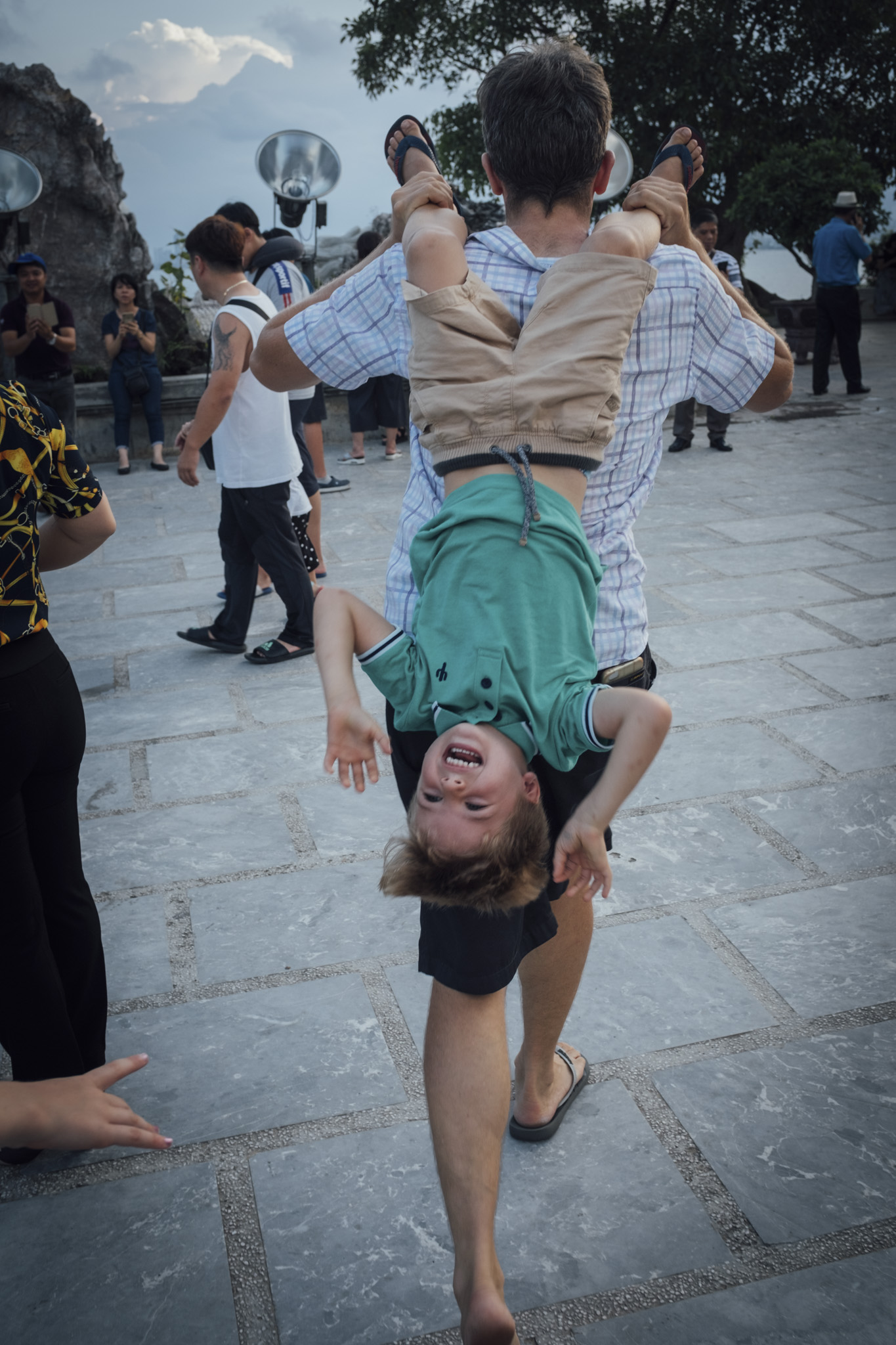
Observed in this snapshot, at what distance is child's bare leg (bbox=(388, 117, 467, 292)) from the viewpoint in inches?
66.9

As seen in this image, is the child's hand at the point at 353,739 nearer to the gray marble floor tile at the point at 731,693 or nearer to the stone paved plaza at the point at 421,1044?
the stone paved plaza at the point at 421,1044

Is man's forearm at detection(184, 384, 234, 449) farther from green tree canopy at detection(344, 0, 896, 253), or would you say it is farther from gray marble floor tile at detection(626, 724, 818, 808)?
green tree canopy at detection(344, 0, 896, 253)

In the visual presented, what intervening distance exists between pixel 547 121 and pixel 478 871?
4.03 feet

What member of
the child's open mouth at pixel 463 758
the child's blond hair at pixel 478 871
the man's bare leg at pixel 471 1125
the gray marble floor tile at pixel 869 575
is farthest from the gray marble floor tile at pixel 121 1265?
the gray marble floor tile at pixel 869 575

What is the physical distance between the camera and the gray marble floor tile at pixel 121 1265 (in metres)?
1.80

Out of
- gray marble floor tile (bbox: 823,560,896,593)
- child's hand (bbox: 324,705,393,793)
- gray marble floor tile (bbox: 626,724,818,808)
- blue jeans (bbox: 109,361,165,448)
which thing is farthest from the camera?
blue jeans (bbox: 109,361,165,448)

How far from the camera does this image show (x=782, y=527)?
6.45 meters

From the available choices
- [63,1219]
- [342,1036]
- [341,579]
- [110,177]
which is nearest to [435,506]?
[342,1036]

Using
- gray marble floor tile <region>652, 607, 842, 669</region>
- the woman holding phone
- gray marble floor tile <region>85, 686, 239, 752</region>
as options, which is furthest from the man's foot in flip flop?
the woman holding phone

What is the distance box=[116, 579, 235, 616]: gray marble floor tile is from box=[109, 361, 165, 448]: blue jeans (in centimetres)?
367

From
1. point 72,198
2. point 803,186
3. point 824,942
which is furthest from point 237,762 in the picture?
point 803,186

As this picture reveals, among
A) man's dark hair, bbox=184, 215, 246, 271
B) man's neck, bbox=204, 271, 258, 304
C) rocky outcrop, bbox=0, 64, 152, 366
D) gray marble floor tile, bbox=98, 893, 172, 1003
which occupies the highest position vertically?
rocky outcrop, bbox=0, 64, 152, 366

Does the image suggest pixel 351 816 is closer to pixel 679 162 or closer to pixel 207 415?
pixel 207 415

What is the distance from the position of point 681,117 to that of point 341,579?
528 inches
